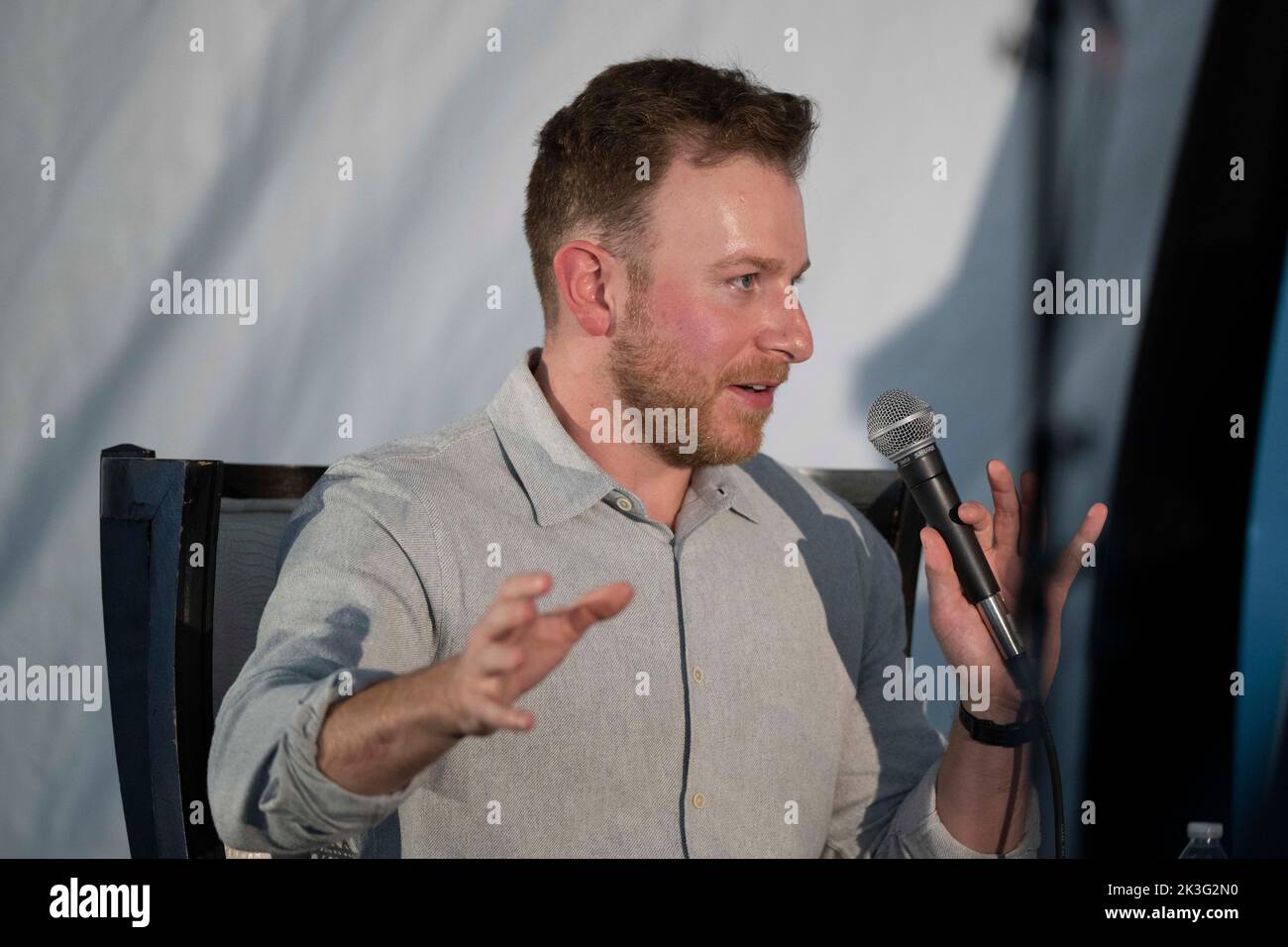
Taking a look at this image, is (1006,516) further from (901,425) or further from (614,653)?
(614,653)

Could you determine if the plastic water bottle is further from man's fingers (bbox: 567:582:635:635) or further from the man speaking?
man's fingers (bbox: 567:582:635:635)

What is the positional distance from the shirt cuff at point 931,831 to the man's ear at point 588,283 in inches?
24.5

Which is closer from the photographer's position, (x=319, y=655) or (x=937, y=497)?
(x=319, y=655)

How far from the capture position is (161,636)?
1078 mm

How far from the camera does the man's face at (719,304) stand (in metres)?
1.23

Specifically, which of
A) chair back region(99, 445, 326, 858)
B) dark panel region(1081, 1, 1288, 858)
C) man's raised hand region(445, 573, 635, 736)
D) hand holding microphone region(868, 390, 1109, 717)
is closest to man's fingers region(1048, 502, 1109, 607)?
hand holding microphone region(868, 390, 1109, 717)

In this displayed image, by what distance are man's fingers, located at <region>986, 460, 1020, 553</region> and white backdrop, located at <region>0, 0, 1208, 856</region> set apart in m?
0.85

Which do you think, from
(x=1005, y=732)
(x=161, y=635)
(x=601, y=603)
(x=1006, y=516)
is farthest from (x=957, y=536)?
(x=161, y=635)

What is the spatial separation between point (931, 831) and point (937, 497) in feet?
1.30

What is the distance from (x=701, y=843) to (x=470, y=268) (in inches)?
43.8

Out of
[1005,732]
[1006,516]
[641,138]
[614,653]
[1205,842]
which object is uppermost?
[641,138]

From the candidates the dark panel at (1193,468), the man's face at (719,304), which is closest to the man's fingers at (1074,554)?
the man's face at (719,304)

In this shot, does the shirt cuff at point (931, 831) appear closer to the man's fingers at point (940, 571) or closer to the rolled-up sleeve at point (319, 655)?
the man's fingers at point (940, 571)
